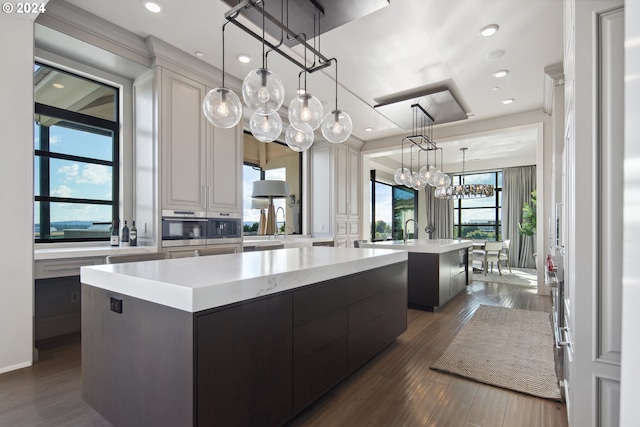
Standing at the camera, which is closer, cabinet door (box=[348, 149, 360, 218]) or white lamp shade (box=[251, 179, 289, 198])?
white lamp shade (box=[251, 179, 289, 198])

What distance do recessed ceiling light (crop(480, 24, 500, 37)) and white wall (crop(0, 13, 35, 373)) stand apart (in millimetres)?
3836

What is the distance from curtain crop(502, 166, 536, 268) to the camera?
8797 millimetres

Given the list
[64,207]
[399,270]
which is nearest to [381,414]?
[399,270]

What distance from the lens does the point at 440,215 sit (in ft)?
33.9

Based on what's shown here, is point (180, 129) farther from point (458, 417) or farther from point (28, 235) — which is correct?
point (458, 417)

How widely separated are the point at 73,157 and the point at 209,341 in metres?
3.24

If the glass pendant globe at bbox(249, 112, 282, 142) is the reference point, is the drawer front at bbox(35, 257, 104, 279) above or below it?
below

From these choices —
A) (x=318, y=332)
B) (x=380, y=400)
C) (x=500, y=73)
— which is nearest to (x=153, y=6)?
(x=318, y=332)

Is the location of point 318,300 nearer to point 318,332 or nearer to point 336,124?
point 318,332

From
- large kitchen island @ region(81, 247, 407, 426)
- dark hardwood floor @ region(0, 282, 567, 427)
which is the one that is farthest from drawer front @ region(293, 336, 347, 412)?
dark hardwood floor @ region(0, 282, 567, 427)

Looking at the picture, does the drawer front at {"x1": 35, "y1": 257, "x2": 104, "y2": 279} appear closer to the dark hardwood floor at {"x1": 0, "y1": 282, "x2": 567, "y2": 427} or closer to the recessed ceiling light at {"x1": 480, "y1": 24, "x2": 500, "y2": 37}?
the dark hardwood floor at {"x1": 0, "y1": 282, "x2": 567, "y2": 427}

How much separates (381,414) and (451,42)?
11.1 feet

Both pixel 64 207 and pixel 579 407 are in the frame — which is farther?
pixel 64 207

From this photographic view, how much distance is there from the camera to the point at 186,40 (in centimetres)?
326
